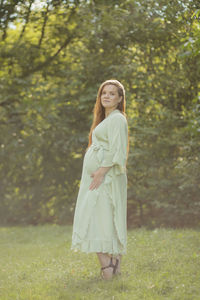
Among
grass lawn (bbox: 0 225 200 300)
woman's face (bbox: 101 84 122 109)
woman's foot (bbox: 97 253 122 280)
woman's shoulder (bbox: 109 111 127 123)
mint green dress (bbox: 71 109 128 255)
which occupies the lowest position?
grass lawn (bbox: 0 225 200 300)

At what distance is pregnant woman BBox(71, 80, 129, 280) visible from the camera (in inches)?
171

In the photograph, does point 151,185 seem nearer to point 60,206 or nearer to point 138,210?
point 138,210

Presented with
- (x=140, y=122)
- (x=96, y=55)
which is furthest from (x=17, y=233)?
(x=96, y=55)

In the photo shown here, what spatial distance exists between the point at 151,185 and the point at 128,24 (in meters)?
3.80

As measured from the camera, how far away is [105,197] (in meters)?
4.45

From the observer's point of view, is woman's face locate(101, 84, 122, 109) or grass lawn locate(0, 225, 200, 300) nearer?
grass lawn locate(0, 225, 200, 300)

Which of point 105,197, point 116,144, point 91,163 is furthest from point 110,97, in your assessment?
point 105,197

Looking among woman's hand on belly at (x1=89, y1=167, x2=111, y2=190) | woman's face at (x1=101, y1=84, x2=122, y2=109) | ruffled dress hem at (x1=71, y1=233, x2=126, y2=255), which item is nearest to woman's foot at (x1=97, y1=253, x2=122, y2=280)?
ruffled dress hem at (x1=71, y1=233, x2=126, y2=255)

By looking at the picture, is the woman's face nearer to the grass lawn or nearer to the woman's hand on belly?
the woman's hand on belly

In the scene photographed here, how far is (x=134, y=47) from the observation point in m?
10.3

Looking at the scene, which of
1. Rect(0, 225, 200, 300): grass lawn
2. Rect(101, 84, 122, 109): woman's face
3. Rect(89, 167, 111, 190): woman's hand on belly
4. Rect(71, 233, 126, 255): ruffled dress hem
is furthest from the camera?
Rect(101, 84, 122, 109): woman's face

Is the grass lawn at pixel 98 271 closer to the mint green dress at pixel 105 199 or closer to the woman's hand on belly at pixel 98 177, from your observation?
the mint green dress at pixel 105 199

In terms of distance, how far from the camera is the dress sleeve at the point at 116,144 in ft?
14.3

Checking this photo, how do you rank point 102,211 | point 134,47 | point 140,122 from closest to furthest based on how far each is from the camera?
point 102,211, point 140,122, point 134,47
